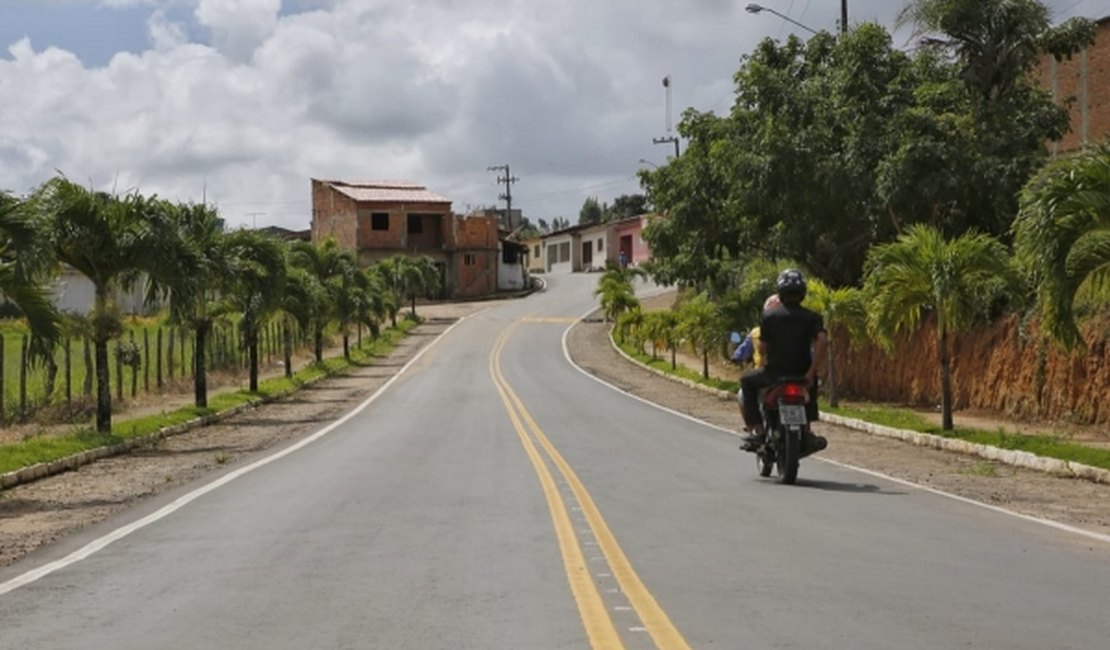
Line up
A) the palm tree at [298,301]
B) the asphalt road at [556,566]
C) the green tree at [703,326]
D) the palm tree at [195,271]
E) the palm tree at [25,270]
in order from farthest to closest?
the palm tree at [298,301] → the green tree at [703,326] → the palm tree at [195,271] → the palm tree at [25,270] → the asphalt road at [556,566]

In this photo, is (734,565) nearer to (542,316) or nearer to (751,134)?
(751,134)

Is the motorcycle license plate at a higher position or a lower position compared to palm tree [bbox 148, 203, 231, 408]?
lower

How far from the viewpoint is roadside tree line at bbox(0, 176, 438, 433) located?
17.5 meters

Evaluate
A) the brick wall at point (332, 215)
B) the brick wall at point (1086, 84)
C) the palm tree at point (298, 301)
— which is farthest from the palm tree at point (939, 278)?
the brick wall at point (332, 215)

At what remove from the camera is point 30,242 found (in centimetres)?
1711

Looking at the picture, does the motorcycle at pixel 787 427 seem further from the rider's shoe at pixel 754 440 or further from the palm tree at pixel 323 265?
the palm tree at pixel 323 265

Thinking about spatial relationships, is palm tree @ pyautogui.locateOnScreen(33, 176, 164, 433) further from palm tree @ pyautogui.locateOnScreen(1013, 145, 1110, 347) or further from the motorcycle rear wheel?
palm tree @ pyautogui.locateOnScreen(1013, 145, 1110, 347)

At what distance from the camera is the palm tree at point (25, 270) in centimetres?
1700

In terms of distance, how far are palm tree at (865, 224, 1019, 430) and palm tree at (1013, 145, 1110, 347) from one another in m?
4.82

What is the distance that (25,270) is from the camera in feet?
56.4

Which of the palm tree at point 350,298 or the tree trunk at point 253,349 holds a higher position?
the palm tree at point 350,298

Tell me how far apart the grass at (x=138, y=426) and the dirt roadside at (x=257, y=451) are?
47 cm

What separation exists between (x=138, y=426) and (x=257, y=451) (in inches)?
213

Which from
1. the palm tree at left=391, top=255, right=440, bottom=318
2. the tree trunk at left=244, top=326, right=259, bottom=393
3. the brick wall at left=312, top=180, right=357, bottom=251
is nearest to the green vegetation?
the tree trunk at left=244, top=326, right=259, bottom=393
